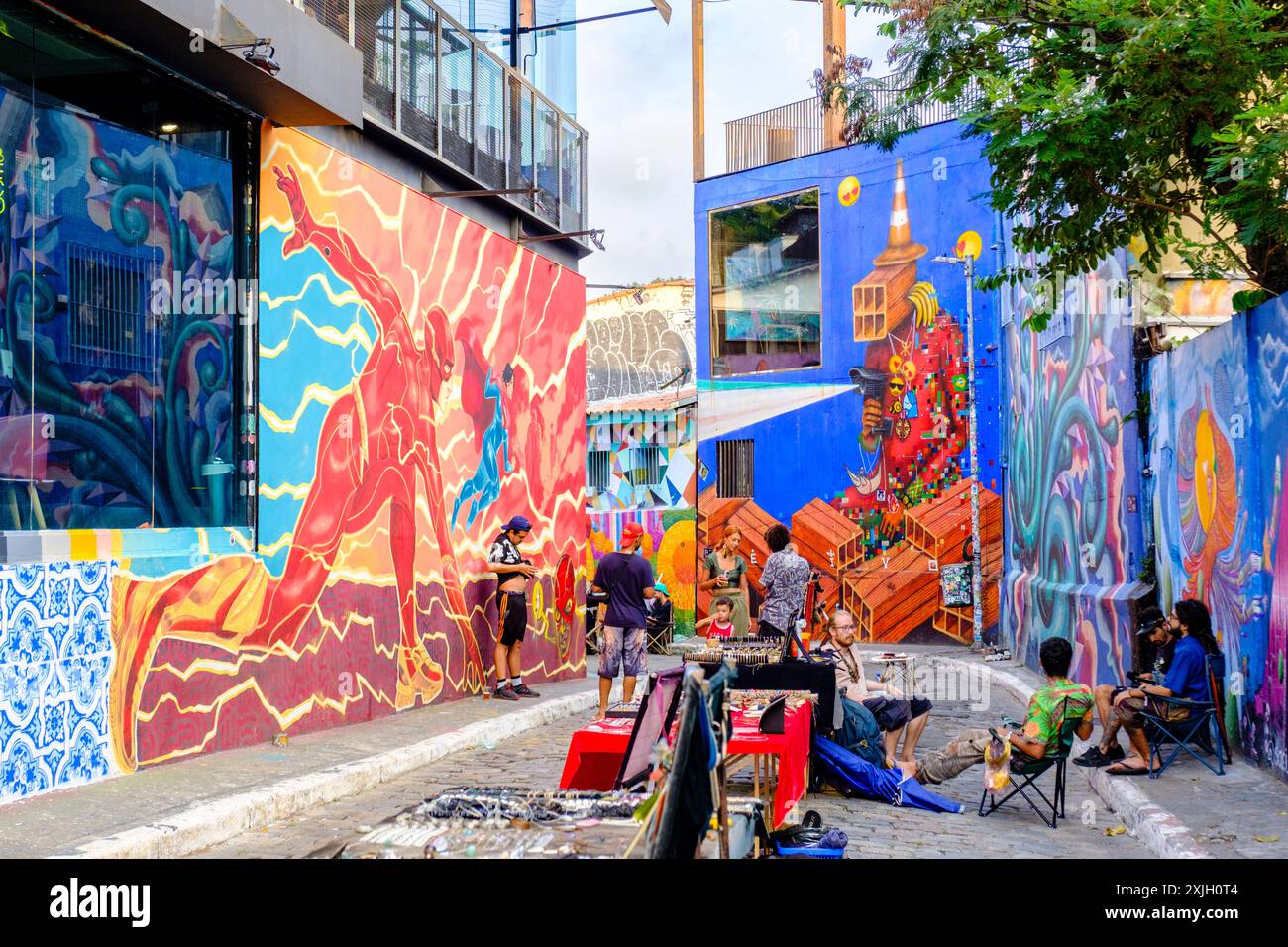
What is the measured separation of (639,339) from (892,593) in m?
18.0

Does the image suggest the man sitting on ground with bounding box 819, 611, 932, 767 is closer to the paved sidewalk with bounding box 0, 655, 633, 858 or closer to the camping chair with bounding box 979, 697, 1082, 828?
the camping chair with bounding box 979, 697, 1082, 828

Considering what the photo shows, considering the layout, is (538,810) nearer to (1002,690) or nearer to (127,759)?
(127,759)

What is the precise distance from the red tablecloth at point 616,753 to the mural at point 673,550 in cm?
2317

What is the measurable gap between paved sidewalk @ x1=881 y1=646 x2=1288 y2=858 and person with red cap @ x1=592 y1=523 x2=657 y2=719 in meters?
4.28

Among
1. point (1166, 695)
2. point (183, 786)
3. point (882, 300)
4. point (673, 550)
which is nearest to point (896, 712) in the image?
point (1166, 695)

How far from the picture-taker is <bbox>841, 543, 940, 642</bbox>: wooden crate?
27.2m

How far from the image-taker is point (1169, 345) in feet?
44.3

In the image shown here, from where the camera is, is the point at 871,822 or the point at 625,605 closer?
the point at 871,822

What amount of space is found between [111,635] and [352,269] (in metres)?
4.69

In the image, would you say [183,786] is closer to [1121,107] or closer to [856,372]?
[1121,107]

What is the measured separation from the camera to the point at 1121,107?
31.7ft

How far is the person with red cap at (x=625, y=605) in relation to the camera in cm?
1282
